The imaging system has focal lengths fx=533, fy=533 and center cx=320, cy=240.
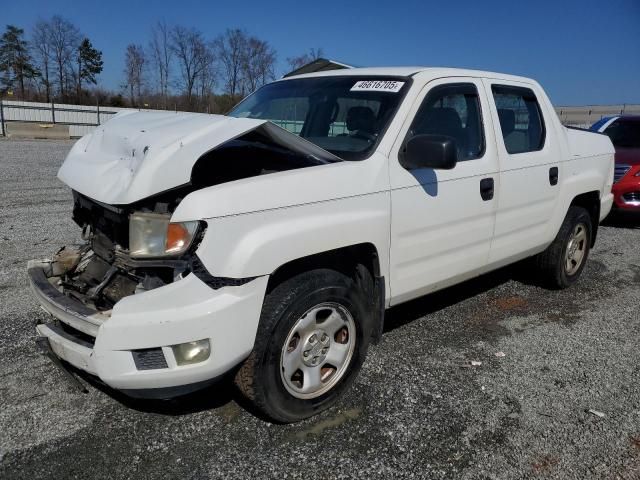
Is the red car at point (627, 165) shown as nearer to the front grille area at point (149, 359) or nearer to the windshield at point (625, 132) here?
the windshield at point (625, 132)

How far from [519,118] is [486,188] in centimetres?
98

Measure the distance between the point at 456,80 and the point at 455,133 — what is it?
1.21ft

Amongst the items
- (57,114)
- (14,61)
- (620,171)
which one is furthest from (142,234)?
(14,61)

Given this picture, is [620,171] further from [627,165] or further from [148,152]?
[148,152]

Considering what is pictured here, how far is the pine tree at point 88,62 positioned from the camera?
55812 mm

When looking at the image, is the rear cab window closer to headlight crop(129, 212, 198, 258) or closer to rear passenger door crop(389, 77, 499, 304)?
rear passenger door crop(389, 77, 499, 304)

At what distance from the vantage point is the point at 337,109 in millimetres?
3631

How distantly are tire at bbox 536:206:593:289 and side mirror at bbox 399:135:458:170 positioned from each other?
7.89 feet

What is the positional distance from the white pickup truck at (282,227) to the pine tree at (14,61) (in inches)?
2315

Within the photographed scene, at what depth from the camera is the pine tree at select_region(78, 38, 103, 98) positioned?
55812 millimetres

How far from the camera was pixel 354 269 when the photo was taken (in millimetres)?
3178

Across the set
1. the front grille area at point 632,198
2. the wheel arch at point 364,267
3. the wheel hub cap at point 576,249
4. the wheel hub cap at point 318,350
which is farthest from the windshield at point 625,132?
the wheel hub cap at point 318,350

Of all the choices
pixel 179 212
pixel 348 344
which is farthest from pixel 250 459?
pixel 179 212

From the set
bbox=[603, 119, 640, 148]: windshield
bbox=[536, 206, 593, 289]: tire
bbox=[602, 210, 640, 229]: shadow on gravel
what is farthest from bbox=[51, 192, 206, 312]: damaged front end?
bbox=[603, 119, 640, 148]: windshield
